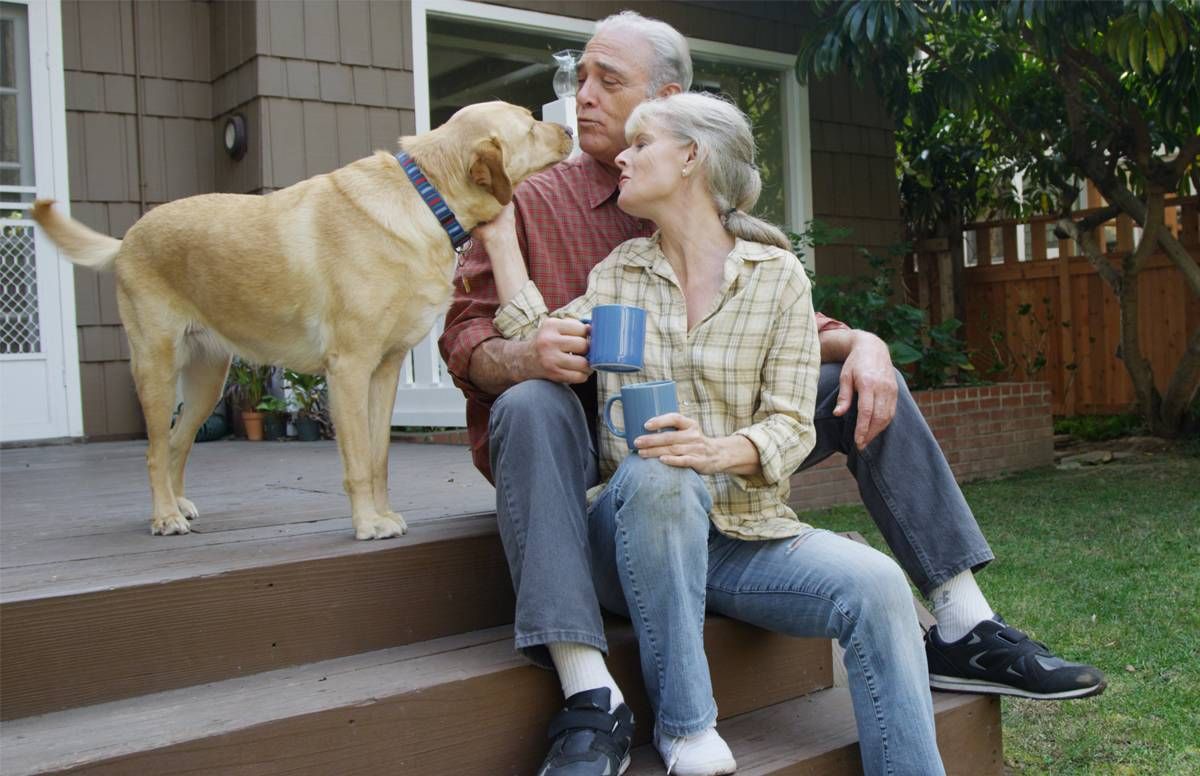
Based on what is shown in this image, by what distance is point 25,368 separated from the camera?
555 cm

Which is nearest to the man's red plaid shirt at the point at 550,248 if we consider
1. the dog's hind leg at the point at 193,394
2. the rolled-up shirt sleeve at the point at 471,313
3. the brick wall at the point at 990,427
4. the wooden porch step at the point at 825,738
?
the rolled-up shirt sleeve at the point at 471,313

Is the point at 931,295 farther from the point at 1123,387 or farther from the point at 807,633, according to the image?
the point at 807,633

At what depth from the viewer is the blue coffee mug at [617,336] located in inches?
71.7

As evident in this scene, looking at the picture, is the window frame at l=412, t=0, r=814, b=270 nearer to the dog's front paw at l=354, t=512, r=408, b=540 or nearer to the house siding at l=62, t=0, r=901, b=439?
the house siding at l=62, t=0, r=901, b=439

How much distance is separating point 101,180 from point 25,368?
1.08 m

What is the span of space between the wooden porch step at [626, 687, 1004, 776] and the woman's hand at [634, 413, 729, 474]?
54 centimetres

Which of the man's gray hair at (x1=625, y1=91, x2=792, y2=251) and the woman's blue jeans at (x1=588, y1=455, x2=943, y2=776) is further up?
the man's gray hair at (x1=625, y1=91, x2=792, y2=251)

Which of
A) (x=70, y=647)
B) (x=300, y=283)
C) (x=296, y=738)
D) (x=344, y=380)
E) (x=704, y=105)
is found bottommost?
(x=296, y=738)

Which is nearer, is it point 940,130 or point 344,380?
point 344,380

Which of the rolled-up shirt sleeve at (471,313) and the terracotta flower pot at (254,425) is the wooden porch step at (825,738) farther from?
the terracotta flower pot at (254,425)

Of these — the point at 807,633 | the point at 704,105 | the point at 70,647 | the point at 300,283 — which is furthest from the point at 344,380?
the point at 807,633

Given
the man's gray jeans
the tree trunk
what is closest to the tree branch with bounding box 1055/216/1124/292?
the tree trunk

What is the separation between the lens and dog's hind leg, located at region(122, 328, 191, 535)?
2.48 metres

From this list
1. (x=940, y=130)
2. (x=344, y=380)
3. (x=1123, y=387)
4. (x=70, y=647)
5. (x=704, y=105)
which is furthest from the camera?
(x=940, y=130)
